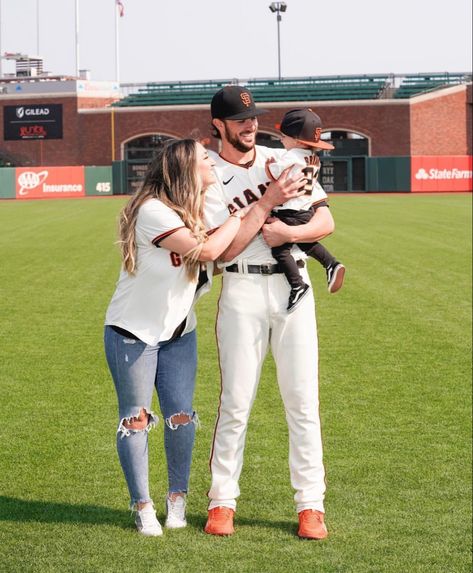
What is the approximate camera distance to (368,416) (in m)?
8.30

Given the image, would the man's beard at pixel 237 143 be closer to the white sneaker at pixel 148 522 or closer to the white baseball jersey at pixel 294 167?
the white baseball jersey at pixel 294 167

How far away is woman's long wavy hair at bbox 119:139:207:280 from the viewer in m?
4.46

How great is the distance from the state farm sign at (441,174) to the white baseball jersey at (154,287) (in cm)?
5044

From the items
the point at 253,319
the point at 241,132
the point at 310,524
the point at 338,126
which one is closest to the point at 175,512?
the point at 310,524

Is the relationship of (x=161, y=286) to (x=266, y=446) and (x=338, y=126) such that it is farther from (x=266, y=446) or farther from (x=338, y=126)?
(x=338, y=126)

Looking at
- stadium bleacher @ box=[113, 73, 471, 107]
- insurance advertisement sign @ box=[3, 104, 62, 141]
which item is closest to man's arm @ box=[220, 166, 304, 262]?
insurance advertisement sign @ box=[3, 104, 62, 141]

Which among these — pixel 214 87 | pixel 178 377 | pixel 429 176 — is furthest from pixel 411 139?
pixel 178 377

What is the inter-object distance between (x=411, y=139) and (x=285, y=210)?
54.5 meters

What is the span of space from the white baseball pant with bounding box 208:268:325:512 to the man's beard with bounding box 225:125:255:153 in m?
0.60

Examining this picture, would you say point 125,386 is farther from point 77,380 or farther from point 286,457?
point 77,380

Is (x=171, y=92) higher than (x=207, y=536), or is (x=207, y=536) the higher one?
(x=171, y=92)

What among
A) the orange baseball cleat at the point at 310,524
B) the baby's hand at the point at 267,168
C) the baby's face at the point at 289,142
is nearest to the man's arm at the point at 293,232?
the baby's hand at the point at 267,168

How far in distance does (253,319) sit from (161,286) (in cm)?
58

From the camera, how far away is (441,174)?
54.5m
